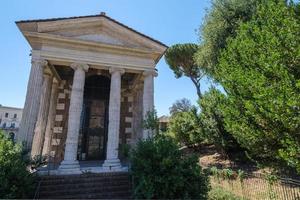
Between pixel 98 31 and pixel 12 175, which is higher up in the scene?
pixel 98 31

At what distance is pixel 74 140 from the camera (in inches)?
380

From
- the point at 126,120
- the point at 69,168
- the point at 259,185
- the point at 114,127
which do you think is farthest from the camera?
the point at 126,120

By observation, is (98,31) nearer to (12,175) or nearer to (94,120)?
(94,120)

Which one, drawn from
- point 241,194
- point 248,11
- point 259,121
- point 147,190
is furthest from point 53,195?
point 248,11

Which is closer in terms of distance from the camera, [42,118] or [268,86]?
[268,86]

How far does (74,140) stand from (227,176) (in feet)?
25.7

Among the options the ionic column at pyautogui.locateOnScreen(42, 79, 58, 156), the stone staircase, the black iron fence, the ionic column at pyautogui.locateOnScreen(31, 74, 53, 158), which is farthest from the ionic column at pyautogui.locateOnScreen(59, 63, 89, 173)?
the black iron fence

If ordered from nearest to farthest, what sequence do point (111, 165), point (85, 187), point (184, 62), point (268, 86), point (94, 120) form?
point (85, 187)
point (268, 86)
point (111, 165)
point (94, 120)
point (184, 62)

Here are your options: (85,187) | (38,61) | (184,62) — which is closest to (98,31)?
(38,61)

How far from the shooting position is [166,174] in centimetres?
716

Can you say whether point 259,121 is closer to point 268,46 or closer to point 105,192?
point 268,46

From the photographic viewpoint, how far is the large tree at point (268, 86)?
283 inches

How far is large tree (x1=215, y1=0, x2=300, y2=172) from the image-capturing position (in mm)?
7196

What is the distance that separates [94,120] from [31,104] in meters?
5.02
